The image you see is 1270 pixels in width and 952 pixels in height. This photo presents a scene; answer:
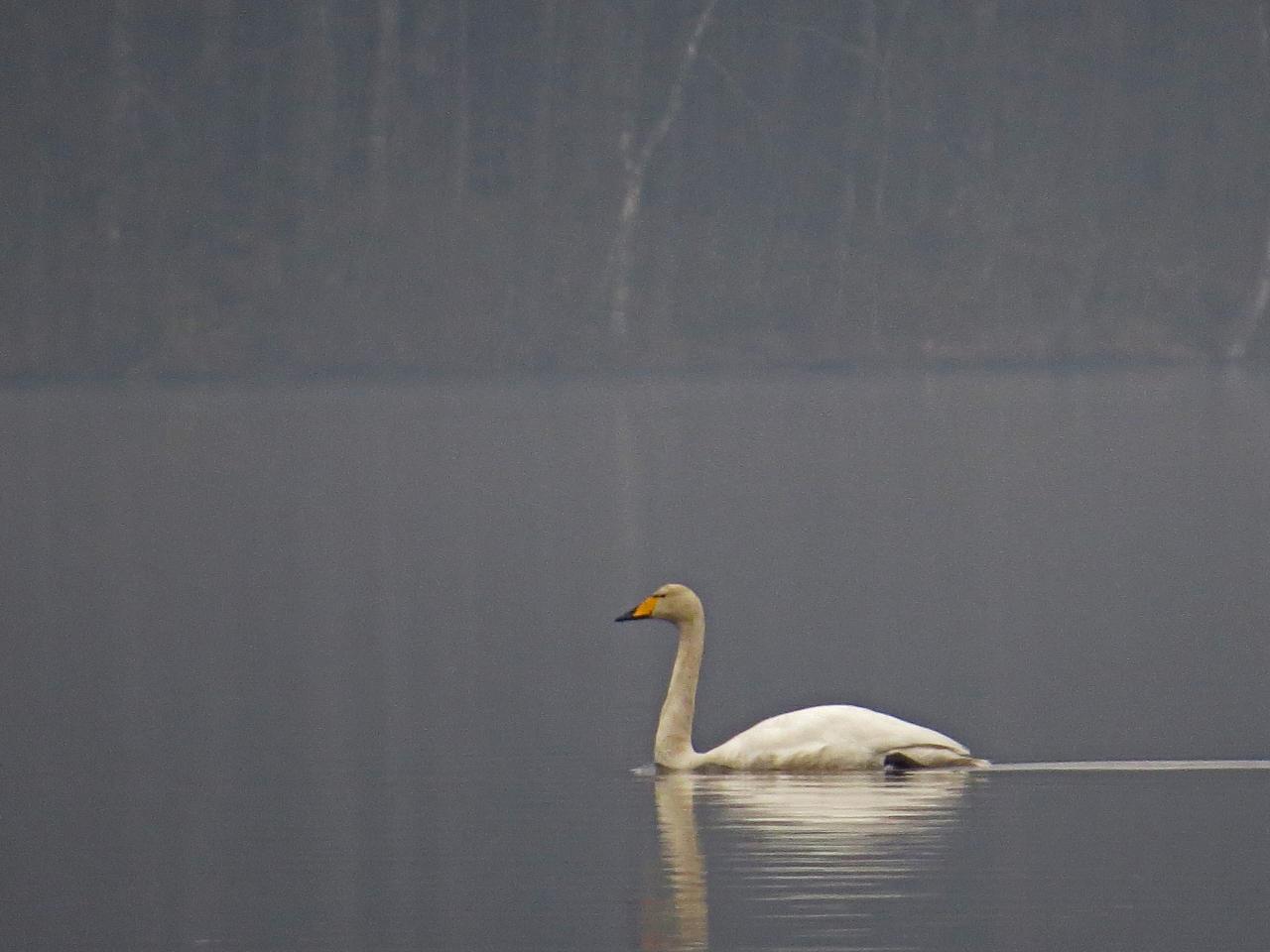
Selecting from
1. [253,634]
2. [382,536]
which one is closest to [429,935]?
[253,634]

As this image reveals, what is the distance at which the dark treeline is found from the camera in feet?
198

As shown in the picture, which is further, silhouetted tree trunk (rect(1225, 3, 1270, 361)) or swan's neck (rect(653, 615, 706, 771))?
silhouetted tree trunk (rect(1225, 3, 1270, 361))

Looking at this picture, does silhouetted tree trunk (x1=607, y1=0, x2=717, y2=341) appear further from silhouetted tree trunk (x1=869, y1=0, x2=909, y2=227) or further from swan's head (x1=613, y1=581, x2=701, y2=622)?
swan's head (x1=613, y1=581, x2=701, y2=622)

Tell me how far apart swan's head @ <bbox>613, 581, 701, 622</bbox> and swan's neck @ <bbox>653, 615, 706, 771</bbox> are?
15cm

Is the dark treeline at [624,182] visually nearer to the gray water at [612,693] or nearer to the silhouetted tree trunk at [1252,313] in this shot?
the silhouetted tree trunk at [1252,313]

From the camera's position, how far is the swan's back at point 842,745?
35.3ft

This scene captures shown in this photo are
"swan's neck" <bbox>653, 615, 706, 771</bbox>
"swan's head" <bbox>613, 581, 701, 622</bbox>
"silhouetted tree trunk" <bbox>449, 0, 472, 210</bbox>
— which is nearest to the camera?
"swan's neck" <bbox>653, 615, 706, 771</bbox>

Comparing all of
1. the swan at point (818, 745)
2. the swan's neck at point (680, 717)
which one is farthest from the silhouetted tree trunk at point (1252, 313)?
the swan at point (818, 745)

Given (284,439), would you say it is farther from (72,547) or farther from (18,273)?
(18,273)

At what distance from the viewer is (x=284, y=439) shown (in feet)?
107

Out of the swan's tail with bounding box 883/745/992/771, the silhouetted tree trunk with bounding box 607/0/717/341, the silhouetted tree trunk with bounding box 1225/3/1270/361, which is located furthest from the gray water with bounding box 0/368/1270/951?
the silhouetted tree trunk with bounding box 607/0/717/341

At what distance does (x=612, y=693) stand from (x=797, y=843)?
3951 mm

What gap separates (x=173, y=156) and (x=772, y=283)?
35.9ft

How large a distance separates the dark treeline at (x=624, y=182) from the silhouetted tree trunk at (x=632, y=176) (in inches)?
2.1
